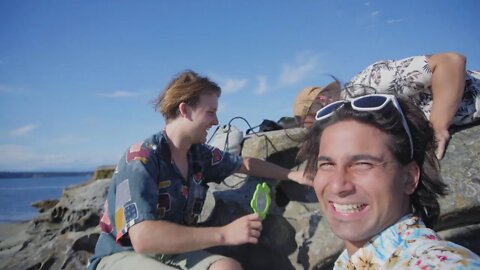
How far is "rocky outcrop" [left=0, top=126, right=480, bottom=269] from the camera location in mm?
3592

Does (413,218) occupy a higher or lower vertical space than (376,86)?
lower

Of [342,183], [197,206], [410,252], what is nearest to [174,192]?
[197,206]

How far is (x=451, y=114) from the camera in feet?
11.0

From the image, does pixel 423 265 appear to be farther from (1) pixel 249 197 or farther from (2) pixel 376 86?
(1) pixel 249 197

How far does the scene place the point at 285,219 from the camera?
4.05 metres

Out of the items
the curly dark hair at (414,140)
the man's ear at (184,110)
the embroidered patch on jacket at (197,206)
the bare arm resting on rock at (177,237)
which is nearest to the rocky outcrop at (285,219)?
the embroidered patch on jacket at (197,206)

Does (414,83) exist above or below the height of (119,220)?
above

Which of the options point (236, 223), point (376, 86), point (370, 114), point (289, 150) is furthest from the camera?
point (289, 150)

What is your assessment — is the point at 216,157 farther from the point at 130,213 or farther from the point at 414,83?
the point at 414,83

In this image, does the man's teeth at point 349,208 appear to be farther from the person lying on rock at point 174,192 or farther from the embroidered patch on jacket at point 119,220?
the embroidered patch on jacket at point 119,220

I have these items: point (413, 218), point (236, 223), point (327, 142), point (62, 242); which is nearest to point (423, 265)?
point (413, 218)

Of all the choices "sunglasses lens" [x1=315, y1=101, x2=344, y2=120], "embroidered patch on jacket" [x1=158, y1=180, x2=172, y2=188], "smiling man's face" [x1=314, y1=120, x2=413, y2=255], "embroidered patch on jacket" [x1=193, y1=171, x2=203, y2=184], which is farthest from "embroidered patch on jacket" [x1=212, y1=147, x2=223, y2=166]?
"smiling man's face" [x1=314, y1=120, x2=413, y2=255]

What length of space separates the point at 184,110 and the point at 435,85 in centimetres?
240

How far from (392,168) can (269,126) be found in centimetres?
352
